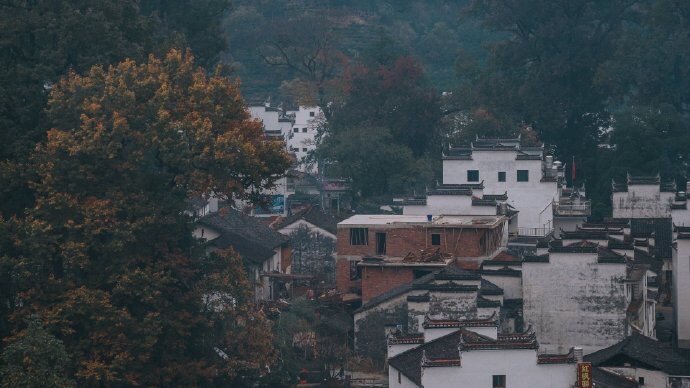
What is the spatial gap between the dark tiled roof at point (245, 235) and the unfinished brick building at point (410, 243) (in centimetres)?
226

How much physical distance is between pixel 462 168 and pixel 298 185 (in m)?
11.5

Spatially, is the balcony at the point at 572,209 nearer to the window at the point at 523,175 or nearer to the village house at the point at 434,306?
the window at the point at 523,175

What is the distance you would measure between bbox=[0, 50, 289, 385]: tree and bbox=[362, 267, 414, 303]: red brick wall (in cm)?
787

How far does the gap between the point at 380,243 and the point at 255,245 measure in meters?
3.63

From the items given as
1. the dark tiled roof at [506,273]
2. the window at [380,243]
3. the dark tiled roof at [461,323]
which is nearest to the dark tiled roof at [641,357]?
the dark tiled roof at [461,323]

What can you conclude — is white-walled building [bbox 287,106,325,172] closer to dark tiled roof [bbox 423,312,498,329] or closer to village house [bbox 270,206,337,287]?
village house [bbox 270,206,337,287]

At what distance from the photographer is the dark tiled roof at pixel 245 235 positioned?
41.3m

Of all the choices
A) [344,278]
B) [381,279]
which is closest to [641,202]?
[344,278]

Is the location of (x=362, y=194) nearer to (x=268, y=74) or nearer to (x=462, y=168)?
(x=462, y=168)

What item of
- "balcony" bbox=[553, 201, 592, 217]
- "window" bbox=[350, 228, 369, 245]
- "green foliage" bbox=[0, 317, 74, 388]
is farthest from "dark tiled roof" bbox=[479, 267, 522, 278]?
"green foliage" bbox=[0, 317, 74, 388]

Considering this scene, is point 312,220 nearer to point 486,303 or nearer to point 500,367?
point 486,303

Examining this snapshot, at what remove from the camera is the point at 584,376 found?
2752cm

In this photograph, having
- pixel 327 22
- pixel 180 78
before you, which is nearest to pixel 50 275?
pixel 180 78

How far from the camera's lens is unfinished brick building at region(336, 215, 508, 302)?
1633 inches
